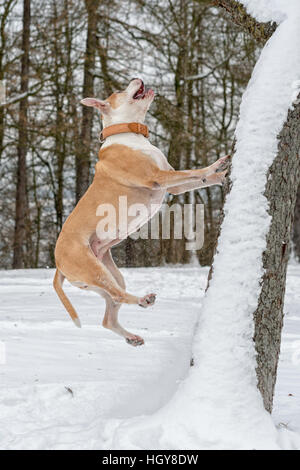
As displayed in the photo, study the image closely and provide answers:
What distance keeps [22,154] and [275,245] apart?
10.1 m

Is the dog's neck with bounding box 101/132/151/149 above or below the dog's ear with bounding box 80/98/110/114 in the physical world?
below

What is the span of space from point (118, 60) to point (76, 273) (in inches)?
380

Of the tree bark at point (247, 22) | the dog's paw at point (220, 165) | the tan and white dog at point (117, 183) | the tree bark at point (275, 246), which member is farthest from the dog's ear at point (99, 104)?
the tree bark at point (247, 22)

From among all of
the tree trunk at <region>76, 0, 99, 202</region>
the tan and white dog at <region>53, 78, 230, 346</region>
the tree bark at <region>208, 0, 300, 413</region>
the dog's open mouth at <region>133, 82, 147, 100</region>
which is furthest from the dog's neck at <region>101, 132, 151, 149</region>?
the tree trunk at <region>76, 0, 99, 202</region>

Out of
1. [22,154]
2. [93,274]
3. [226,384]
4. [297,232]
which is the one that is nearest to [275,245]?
[226,384]

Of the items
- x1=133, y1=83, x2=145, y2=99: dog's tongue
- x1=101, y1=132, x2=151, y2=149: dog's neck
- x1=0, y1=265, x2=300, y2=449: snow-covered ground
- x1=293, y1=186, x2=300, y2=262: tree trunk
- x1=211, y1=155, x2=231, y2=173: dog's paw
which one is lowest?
x1=293, y1=186, x2=300, y2=262: tree trunk

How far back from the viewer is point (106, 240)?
1797 millimetres

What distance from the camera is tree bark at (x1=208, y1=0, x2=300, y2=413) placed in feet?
7.04

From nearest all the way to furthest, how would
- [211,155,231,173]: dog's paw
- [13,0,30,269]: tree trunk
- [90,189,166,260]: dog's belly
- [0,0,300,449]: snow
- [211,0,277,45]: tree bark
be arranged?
1. [90,189,166,260]: dog's belly
2. [211,155,231,173]: dog's paw
3. [0,0,300,449]: snow
4. [211,0,277,45]: tree bark
5. [13,0,30,269]: tree trunk

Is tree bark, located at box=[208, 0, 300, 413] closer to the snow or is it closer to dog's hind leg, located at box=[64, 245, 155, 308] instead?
the snow

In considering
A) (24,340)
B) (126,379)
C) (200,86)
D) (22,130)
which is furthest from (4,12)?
(126,379)

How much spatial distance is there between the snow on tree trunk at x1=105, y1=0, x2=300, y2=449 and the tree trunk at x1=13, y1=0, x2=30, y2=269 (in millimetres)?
9109

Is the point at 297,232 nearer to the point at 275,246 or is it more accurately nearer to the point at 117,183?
the point at 275,246

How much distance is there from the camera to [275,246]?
2184 mm
